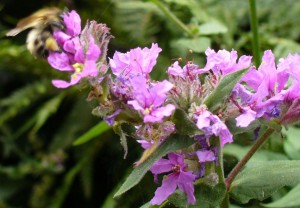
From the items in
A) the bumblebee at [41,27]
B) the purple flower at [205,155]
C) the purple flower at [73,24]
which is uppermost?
the purple flower at [73,24]

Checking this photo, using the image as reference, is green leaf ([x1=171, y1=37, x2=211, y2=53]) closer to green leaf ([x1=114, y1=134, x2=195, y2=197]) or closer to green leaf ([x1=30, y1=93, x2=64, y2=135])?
green leaf ([x1=114, y1=134, x2=195, y2=197])

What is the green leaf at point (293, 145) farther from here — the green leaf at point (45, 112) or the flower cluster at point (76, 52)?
the green leaf at point (45, 112)

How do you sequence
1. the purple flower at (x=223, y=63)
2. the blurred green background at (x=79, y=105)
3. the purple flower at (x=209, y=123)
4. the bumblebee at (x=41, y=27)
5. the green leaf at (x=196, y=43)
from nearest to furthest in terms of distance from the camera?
the purple flower at (x=209, y=123), the purple flower at (x=223, y=63), the bumblebee at (x=41, y=27), the green leaf at (x=196, y=43), the blurred green background at (x=79, y=105)

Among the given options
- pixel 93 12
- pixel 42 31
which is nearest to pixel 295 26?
pixel 93 12

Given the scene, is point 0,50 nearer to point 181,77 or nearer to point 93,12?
point 93,12

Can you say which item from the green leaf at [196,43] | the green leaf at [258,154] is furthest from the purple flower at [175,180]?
the green leaf at [196,43]
